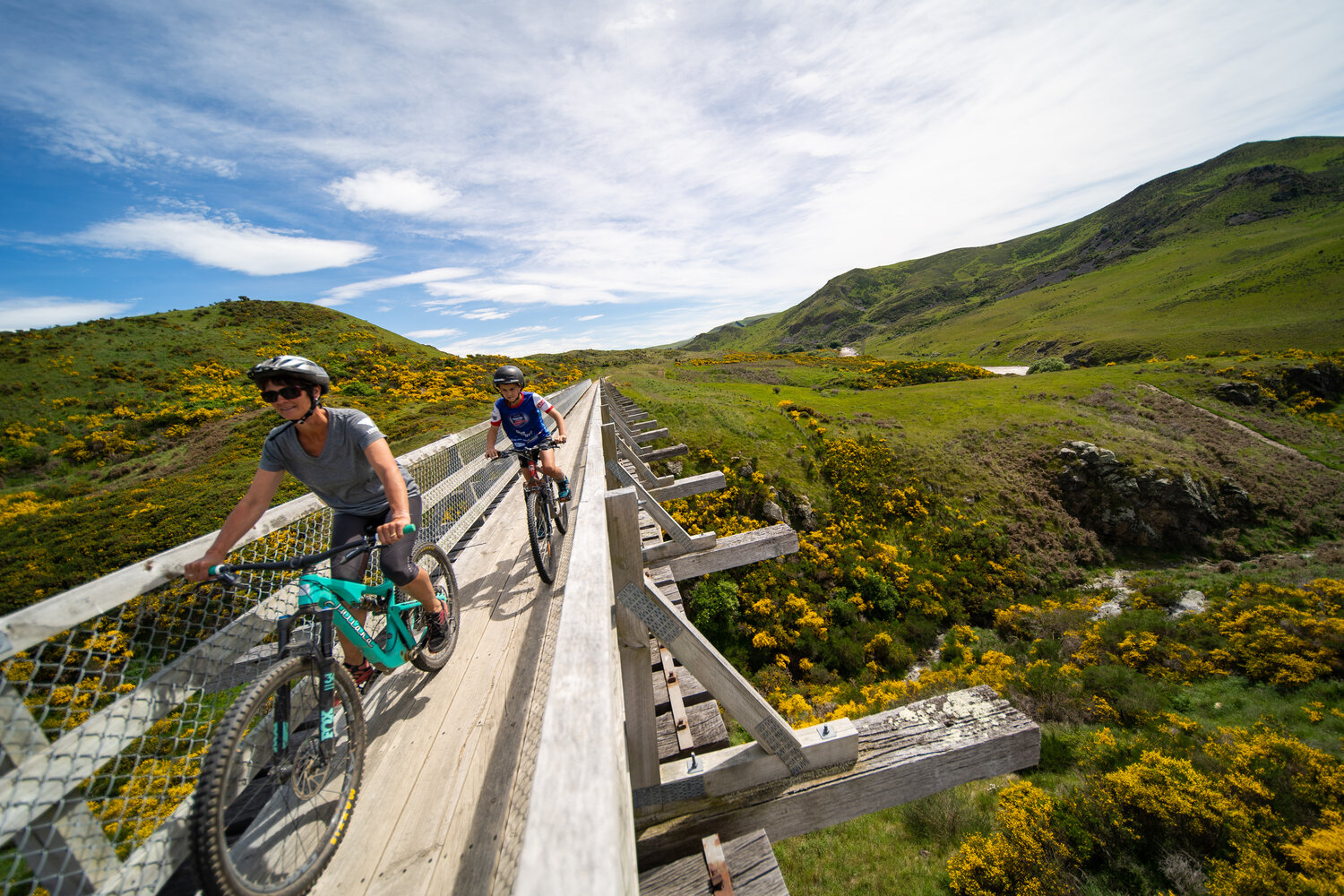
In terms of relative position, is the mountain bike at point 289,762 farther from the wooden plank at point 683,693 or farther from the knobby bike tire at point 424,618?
the wooden plank at point 683,693

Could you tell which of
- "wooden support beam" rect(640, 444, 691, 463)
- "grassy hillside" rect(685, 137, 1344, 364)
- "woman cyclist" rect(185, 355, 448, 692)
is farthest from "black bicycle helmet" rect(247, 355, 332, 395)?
"grassy hillside" rect(685, 137, 1344, 364)

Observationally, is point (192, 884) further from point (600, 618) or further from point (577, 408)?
point (577, 408)

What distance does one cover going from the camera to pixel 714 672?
264 cm

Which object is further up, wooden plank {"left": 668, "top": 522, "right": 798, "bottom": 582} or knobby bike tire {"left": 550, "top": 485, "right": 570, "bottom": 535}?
knobby bike tire {"left": 550, "top": 485, "right": 570, "bottom": 535}

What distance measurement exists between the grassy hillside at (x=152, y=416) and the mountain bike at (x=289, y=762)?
560 inches

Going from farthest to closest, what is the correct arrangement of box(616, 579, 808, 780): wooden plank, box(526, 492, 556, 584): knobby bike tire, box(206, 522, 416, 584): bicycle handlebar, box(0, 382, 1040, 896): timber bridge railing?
1. box(526, 492, 556, 584): knobby bike tire
2. box(616, 579, 808, 780): wooden plank
3. box(206, 522, 416, 584): bicycle handlebar
4. box(0, 382, 1040, 896): timber bridge railing

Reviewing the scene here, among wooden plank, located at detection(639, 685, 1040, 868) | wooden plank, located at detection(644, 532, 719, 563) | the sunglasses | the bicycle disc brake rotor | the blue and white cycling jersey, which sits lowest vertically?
wooden plank, located at detection(639, 685, 1040, 868)

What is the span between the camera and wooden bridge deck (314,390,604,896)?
2.15 m

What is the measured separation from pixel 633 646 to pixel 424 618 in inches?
82.3

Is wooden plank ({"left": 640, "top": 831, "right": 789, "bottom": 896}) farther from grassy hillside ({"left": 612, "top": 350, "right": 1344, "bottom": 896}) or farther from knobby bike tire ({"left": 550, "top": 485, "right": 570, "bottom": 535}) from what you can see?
grassy hillside ({"left": 612, "top": 350, "right": 1344, "bottom": 896})

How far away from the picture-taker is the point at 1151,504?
21.7m

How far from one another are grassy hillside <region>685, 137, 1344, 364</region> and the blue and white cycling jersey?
231ft

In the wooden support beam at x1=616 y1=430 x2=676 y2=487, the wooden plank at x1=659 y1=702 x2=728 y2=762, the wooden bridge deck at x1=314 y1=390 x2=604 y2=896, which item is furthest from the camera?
the wooden support beam at x1=616 y1=430 x2=676 y2=487

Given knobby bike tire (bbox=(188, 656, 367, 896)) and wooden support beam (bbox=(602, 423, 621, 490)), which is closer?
knobby bike tire (bbox=(188, 656, 367, 896))
